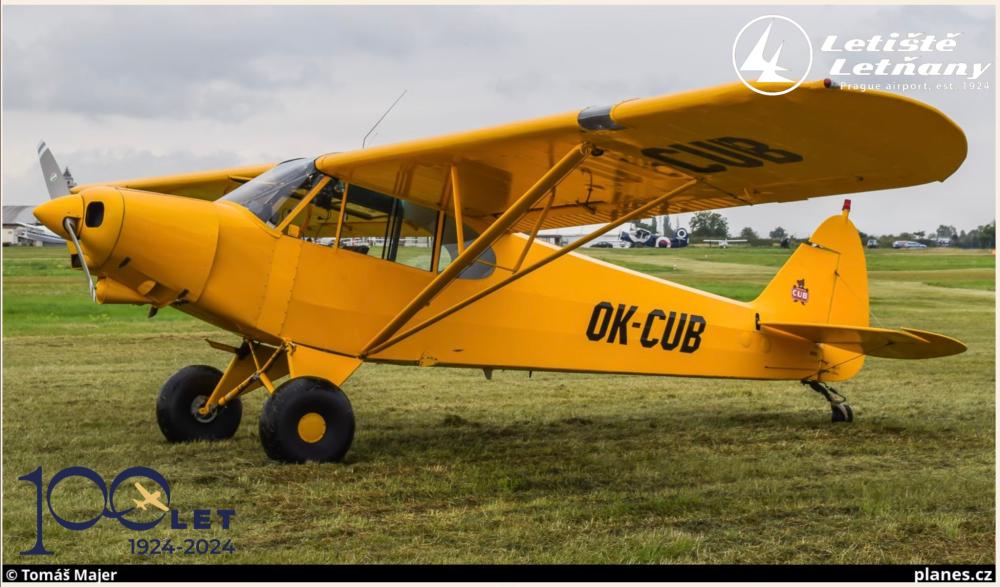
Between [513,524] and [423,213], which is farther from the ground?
[423,213]

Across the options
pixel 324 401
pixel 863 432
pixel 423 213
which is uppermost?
pixel 423 213

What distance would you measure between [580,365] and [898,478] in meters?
2.71

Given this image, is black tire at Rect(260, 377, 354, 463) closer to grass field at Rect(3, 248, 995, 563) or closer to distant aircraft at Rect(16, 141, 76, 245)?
grass field at Rect(3, 248, 995, 563)

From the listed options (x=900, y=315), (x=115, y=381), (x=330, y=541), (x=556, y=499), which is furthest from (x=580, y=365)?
(x=900, y=315)

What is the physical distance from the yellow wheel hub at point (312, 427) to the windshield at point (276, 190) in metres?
1.47

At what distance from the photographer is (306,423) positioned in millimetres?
6789

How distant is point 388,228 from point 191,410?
2211 mm

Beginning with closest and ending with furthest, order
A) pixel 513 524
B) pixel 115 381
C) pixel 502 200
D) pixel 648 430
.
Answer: pixel 513 524 < pixel 502 200 < pixel 648 430 < pixel 115 381

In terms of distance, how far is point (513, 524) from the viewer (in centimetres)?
553

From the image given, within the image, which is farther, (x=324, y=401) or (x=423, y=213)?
(x=423, y=213)

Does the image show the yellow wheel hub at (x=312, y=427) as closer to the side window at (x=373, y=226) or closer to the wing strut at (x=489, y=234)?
the wing strut at (x=489, y=234)

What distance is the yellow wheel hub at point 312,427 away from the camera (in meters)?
6.77

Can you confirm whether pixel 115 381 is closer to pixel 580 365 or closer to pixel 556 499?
pixel 580 365

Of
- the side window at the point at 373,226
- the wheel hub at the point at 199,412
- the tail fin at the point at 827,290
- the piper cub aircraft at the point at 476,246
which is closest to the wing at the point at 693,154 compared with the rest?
the piper cub aircraft at the point at 476,246
